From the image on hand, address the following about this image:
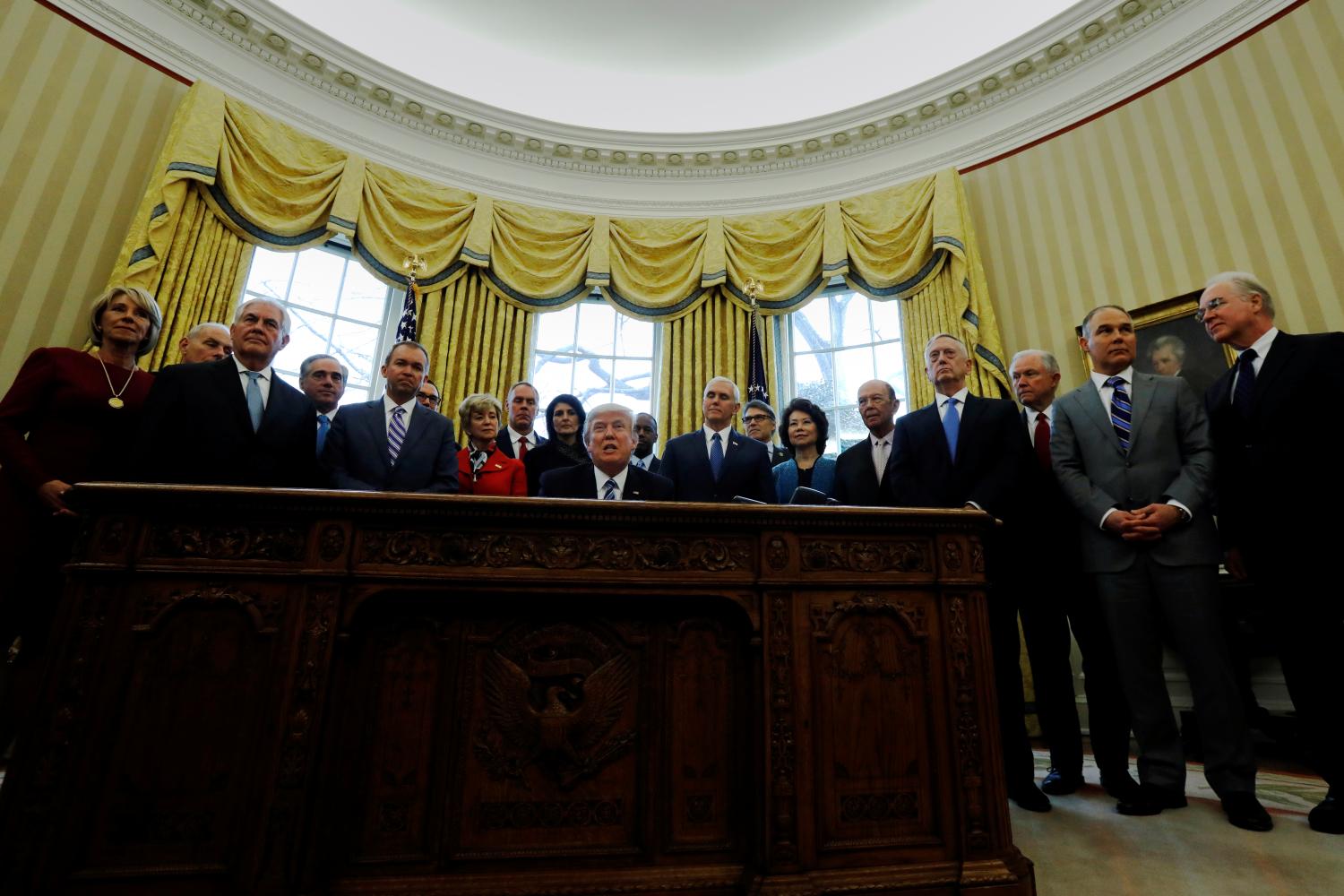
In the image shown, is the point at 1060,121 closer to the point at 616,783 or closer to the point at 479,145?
the point at 479,145

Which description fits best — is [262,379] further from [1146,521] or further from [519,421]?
[1146,521]

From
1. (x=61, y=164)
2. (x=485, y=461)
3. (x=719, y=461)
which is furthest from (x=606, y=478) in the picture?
(x=61, y=164)

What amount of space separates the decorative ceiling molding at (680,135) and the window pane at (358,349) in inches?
53.1

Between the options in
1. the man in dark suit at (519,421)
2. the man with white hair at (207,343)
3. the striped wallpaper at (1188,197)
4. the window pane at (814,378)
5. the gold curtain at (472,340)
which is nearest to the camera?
the man with white hair at (207,343)

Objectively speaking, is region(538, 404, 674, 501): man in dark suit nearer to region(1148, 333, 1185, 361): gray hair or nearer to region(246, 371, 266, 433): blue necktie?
region(246, 371, 266, 433): blue necktie

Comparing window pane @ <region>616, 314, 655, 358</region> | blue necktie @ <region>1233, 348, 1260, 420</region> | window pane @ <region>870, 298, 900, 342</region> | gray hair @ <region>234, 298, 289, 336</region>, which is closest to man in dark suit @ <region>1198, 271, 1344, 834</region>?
blue necktie @ <region>1233, 348, 1260, 420</region>

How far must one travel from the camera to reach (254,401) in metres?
2.19

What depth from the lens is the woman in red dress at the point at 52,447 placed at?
207 centimetres

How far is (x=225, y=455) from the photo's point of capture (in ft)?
6.53

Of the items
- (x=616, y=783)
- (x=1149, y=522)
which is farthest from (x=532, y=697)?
(x=1149, y=522)

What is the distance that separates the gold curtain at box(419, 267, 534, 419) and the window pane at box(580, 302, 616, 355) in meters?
0.53

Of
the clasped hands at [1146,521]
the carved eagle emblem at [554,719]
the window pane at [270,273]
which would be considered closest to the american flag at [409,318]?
the window pane at [270,273]

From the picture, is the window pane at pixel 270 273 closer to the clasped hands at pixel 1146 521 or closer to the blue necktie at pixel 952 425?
the blue necktie at pixel 952 425

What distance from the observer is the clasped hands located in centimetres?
197
